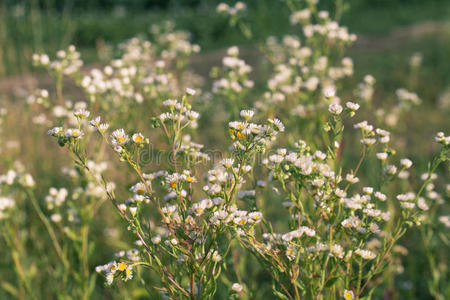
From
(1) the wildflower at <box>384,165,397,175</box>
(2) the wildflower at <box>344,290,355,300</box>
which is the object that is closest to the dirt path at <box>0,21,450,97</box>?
(1) the wildflower at <box>384,165,397,175</box>

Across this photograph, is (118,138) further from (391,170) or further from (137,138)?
(391,170)

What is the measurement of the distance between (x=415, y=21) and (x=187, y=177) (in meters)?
12.3

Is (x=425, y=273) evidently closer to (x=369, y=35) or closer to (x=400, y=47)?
(x=400, y=47)

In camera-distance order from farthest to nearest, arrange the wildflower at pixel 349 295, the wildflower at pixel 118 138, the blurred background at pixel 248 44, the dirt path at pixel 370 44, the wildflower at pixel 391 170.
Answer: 1. the dirt path at pixel 370 44
2. the blurred background at pixel 248 44
3. the wildflower at pixel 391 170
4. the wildflower at pixel 349 295
5. the wildflower at pixel 118 138

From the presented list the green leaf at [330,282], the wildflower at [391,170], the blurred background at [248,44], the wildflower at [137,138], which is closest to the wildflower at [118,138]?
the wildflower at [137,138]

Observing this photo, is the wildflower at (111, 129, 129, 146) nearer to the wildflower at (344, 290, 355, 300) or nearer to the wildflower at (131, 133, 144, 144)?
the wildflower at (131, 133, 144, 144)

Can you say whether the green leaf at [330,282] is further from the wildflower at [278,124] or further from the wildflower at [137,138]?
the wildflower at [137,138]

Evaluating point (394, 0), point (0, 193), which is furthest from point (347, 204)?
point (394, 0)

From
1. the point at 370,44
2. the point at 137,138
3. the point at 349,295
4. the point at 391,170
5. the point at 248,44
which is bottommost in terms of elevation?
the point at 248,44

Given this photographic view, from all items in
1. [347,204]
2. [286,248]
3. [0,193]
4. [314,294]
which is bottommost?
[0,193]

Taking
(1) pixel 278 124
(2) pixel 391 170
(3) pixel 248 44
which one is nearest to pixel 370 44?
(3) pixel 248 44

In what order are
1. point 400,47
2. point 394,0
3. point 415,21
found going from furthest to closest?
point 394,0
point 415,21
point 400,47

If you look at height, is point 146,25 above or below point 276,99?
below

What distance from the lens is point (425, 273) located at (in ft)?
9.48
